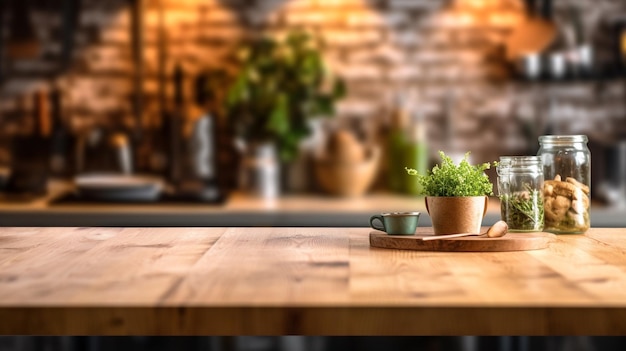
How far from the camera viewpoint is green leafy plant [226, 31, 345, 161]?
394 cm

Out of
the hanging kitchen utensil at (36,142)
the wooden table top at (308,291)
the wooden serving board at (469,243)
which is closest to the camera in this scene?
the wooden table top at (308,291)

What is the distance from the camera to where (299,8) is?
4164 millimetres

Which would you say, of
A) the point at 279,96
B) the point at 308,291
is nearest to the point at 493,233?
the point at 308,291

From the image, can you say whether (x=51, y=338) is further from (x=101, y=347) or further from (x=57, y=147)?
(x=57, y=147)

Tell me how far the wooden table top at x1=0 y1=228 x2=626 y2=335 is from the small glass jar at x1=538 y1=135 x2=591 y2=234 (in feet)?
0.76

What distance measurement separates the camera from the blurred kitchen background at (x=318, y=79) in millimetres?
4066

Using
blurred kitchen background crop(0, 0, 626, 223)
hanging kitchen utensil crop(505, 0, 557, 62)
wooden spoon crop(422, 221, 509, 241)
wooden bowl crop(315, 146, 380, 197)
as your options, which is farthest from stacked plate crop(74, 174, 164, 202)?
wooden spoon crop(422, 221, 509, 241)

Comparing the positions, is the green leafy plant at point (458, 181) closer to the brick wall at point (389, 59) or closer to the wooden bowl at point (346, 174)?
the wooden bowl at point (346, 174)

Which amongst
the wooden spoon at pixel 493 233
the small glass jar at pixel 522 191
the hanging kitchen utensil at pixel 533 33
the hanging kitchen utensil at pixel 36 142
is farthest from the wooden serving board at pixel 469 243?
the hanging kitchen utensil at pixel 36 142

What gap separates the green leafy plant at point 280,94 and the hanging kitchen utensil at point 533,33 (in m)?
0.78

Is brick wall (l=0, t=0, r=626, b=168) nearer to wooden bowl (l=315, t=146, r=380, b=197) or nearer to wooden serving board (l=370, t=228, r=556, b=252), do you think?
wooden bowl (l=315, t=146, r=380, b=197)

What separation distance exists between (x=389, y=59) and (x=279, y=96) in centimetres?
56

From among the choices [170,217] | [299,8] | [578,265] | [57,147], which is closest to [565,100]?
[299,8]

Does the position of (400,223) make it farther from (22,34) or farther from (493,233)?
(22,34)
